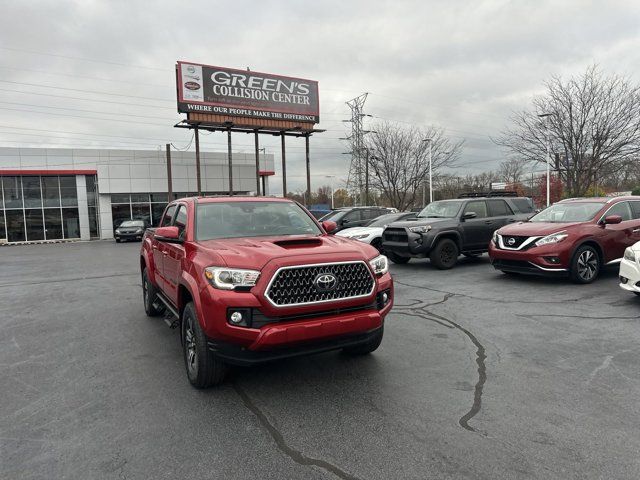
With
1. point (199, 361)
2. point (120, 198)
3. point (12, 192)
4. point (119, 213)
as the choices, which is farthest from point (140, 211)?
point (199, 361)

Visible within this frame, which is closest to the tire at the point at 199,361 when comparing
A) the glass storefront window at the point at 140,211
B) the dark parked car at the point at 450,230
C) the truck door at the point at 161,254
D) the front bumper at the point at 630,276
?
the truck door at the point at 161,254

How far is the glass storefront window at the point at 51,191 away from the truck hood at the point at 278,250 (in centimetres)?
3630

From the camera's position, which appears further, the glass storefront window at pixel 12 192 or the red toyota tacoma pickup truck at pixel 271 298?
the glass storefront window at pixel 12 192

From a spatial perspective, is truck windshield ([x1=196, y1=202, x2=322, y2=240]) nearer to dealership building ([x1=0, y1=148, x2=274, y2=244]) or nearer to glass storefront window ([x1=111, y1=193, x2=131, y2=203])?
dealership building ([x1=0, y1=148, x2=274, y2=244])

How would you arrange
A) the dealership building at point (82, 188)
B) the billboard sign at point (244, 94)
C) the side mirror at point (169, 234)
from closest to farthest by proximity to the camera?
1. the side mirror at point (169, 234)
2. the billboard sign at point (244, 94)
3. the dealership building at point (82, 188)

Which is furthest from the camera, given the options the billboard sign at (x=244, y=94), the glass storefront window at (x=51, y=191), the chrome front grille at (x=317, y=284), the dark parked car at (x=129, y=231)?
the glass storefront window at (x=51, y=191)

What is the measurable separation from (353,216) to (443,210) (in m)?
5.01

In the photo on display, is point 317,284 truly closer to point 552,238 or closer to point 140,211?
point 552,238

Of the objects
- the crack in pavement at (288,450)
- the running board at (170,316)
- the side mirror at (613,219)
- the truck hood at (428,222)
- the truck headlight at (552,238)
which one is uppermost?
the side mirror at (613,219)

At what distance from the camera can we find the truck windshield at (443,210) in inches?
449

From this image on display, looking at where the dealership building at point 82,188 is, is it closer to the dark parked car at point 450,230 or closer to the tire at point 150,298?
the dark parked car at point 450,230

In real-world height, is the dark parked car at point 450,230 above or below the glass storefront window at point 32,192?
below

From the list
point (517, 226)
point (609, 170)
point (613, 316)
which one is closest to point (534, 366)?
point (613, 316)

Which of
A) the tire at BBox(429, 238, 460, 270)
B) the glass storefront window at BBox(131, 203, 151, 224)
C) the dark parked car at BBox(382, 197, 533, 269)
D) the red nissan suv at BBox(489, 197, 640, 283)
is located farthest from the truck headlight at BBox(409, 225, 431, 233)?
the glass storefront window at BBox(131, 203, 151, 224)
